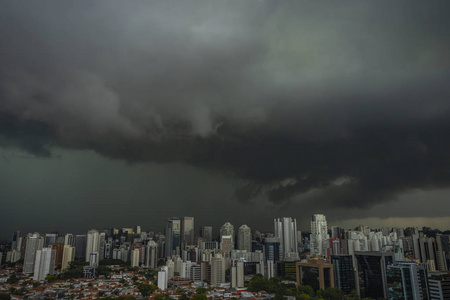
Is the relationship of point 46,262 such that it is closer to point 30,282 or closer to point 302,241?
point 30,282

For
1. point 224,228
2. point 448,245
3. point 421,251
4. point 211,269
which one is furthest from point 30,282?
point 448,245

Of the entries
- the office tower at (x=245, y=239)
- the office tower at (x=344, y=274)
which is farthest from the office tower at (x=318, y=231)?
the office tower at (x=344, y=274)

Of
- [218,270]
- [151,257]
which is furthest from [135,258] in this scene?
[218,270]

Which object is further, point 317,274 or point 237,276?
point 237,276

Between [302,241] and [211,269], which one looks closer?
[211,269]

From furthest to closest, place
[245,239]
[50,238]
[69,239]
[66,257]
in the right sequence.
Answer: [245,239]
[50,238]
[69,239]
[66,257]

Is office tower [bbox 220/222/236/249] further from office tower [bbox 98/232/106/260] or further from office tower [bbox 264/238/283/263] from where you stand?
office tower [bbox 98/232/106/260]

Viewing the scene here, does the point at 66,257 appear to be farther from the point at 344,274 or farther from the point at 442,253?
the point at 442,253

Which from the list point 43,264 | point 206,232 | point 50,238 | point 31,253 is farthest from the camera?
point 206,232
